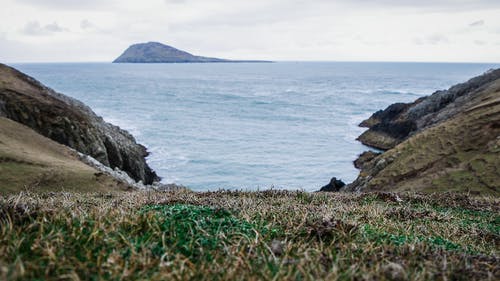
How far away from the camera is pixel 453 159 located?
19031mm

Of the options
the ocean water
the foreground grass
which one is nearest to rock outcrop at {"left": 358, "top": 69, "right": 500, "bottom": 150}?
the ocean water

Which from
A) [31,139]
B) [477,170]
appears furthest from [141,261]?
[31,139]

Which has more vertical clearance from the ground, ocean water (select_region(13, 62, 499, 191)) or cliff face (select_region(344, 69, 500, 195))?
cliff face (select_region(344, 69, 500, 195))

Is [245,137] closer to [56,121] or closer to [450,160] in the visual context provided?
[56,121]

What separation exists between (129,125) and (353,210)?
56762mm

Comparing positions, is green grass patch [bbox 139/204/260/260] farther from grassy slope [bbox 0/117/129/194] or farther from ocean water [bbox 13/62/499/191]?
ocean water [bbox 13/62/499/191]

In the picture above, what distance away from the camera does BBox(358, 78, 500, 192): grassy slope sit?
647 inches

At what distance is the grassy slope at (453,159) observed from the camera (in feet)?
53.9

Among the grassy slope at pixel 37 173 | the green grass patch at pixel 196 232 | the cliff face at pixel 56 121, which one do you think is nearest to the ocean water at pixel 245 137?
the grassy slope at pixel 37 173

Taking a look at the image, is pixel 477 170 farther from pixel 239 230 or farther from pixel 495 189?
pixel 239 230

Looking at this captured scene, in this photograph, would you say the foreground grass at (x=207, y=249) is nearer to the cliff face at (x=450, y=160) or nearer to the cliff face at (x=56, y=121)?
the cliff face at (x=450, y=160)

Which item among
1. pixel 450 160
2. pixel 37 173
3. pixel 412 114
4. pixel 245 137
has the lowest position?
pixel 245 137

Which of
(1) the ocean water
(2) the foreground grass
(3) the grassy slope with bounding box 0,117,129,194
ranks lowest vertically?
(1) the ocean water

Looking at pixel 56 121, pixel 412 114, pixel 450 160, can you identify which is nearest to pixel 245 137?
pixel 412 114
